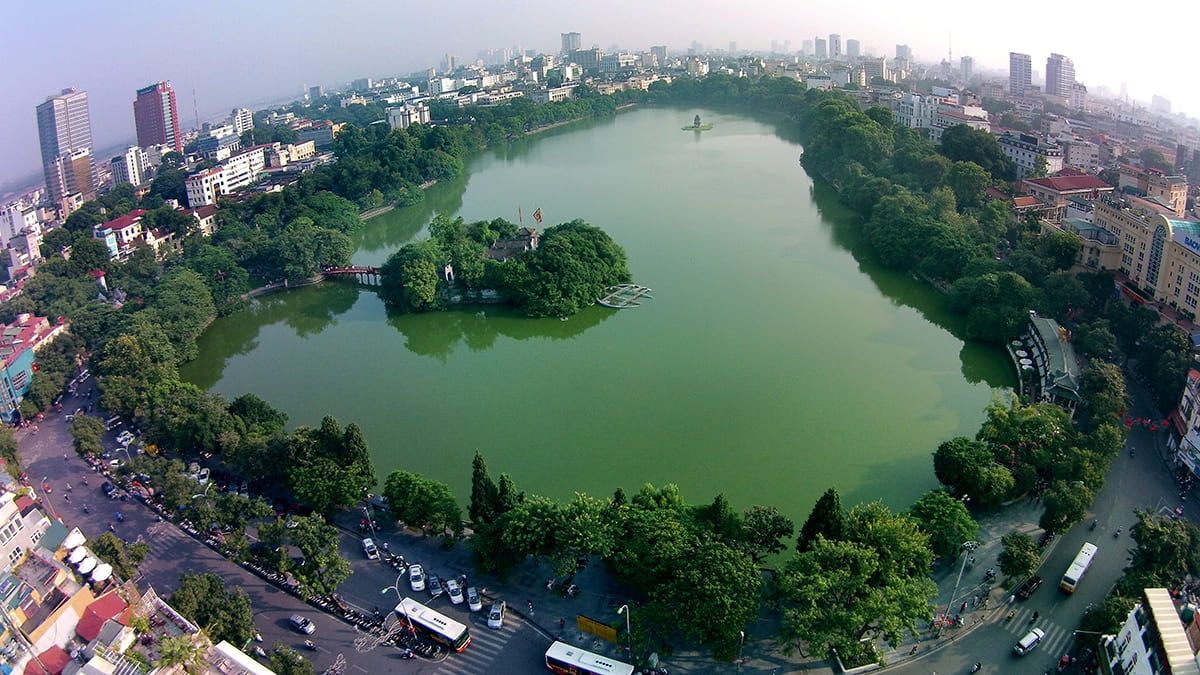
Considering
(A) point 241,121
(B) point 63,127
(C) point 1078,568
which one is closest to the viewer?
(C) point 1078,568

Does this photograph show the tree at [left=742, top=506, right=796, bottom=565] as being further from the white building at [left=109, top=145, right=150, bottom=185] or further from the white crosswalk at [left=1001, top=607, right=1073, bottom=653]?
the white building at [left=109, top=145, right=150, bottom=185]

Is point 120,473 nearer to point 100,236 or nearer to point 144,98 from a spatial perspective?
point 100,236

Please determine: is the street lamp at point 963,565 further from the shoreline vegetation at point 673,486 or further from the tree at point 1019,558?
the tree at point 1019,558

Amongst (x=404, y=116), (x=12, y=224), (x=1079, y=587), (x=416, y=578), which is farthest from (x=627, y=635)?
(x=404, y=116)

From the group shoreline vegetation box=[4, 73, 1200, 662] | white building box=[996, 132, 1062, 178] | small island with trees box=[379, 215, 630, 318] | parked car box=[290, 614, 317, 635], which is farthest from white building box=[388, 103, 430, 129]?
parked car box=[290, 614, 317, 635]

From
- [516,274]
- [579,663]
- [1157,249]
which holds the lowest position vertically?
[579,663]

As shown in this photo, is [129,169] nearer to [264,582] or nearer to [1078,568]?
[264,582]
